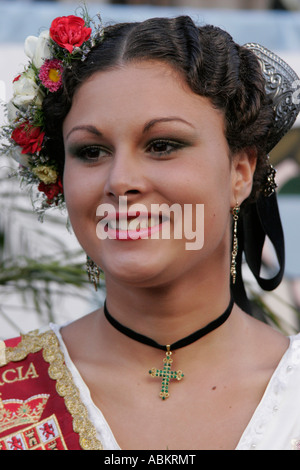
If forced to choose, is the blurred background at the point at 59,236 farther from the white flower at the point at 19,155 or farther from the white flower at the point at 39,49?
the white flower at the point at 39,49

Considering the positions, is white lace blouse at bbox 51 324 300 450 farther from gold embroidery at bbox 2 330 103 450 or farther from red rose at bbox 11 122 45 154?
red rose at bbox 11 122 45 154

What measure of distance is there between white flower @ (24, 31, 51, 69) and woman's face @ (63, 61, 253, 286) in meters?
0.29

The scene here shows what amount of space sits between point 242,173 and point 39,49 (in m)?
0.76

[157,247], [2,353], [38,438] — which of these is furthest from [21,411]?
[157,247]

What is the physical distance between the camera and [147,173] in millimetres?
2270

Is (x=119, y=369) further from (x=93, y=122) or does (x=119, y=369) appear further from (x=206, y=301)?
(x=93, y=122)

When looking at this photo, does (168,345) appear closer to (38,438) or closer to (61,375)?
(61,375)

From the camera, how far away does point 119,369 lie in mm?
2527

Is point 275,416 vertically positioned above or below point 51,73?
below

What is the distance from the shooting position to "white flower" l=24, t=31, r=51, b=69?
2.64 meters
